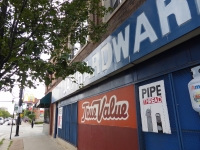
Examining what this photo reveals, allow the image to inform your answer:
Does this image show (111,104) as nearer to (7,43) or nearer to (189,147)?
(189,147)

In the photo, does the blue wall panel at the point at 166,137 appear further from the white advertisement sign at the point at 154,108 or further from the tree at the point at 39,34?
the tree at the point at 39,34

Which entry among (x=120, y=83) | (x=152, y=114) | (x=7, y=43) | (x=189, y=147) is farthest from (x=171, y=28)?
(x=7, y=43)

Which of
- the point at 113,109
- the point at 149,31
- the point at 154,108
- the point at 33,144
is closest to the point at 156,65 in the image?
the point at 149,31

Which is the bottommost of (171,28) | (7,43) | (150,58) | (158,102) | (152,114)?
(152,114)

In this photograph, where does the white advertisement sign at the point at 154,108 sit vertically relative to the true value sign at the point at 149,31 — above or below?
below

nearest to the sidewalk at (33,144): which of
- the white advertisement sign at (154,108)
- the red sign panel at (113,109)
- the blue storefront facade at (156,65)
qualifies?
the red sign panel at (113,109)

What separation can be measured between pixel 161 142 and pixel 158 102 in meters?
0.83

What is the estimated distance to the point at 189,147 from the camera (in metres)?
2.92

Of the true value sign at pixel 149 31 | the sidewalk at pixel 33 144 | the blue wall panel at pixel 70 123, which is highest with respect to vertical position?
the true value sign at pixel 149 31

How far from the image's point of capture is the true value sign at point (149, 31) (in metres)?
2.79

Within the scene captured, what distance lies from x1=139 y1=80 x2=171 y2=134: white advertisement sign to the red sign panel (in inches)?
18.2

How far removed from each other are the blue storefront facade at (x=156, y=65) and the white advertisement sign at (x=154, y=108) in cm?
9

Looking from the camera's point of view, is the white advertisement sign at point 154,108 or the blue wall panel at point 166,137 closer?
the blue wall panel at point 166,137

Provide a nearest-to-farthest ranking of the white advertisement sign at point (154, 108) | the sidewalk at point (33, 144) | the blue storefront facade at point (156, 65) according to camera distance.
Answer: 1. the blue storefront facade at point (156, 65)
2. the white advertisement sign at point (154, 108)
3. the sidewalk at point (33, 144)
